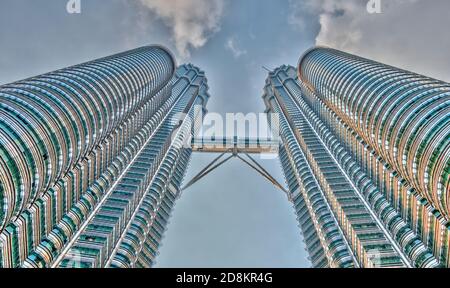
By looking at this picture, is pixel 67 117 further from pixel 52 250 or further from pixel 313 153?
pixel 313 153

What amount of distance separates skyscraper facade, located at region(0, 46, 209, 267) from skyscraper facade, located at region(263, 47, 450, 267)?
41.1 m

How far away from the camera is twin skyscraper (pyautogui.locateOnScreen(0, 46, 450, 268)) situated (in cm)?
4869

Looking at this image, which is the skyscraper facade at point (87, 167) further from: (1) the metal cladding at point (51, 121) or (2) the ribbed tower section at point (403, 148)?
(2) the ribbed tower section at point (403, 148)

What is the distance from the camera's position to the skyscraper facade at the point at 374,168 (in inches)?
2061

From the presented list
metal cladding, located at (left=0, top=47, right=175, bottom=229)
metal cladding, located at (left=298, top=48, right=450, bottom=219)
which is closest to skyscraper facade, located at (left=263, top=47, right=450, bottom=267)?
metal cladding, located at (left=298, top=48, right=450, bottom=219)

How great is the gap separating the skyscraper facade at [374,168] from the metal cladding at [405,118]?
152mm

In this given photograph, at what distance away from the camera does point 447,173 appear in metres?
45.1

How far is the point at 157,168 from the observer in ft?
342

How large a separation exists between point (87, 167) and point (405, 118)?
6000 centimetres

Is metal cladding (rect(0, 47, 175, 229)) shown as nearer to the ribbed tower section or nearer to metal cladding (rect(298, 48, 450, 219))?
metal cladding (rect(298, 48, 450, 219))

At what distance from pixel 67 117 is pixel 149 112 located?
207ft

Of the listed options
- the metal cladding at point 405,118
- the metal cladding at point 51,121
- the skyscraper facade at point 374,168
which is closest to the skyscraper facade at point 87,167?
the metal cladding at point 51,121
